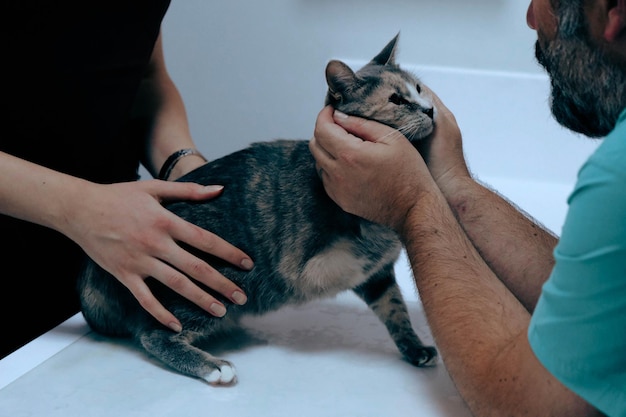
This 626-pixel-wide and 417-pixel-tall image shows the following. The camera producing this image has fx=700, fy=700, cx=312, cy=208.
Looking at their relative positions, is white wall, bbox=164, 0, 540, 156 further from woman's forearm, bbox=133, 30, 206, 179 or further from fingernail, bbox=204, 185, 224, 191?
fingernail, bbox=204, 185, 224, 191

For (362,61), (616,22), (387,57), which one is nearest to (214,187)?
(387,57)

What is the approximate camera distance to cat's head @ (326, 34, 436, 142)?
0.97m

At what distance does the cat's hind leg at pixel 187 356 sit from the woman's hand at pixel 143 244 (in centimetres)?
2

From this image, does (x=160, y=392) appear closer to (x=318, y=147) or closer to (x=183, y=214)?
(x=183, y=214)

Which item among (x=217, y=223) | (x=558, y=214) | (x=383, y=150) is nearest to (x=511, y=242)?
(x=383, y=150)

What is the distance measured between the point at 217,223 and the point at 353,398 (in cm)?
32

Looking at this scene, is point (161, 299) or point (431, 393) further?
point (161, 299)

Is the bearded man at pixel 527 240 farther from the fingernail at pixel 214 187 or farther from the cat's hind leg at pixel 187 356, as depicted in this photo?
the cat's hind leg at pixel 187 356

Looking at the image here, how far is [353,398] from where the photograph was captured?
0.83 m

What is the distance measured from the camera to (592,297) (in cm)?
54

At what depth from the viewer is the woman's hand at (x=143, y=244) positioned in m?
0.92

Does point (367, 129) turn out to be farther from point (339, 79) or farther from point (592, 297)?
point (592, 297)

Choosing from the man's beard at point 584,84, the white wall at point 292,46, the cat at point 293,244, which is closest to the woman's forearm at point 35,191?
the cat at point 293,244

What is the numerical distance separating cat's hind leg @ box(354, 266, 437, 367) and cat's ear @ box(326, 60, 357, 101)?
273 millimetres
